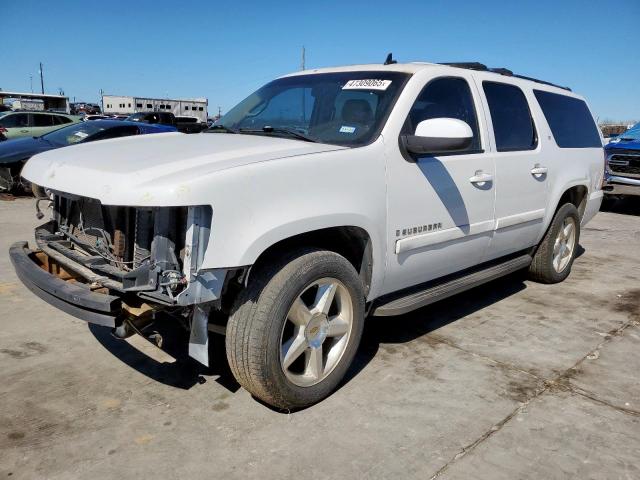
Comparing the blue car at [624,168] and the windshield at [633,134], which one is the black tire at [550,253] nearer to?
the blue car at [624,168]

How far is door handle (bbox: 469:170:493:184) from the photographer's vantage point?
3584 millimetres

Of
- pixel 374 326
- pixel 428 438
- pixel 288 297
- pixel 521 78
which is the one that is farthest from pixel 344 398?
pixel 521 78

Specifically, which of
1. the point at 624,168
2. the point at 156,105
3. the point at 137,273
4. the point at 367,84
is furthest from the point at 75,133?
the point at 156,105

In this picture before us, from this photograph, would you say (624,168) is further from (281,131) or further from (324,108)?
(281,131)

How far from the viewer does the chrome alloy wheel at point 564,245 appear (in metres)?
5.17

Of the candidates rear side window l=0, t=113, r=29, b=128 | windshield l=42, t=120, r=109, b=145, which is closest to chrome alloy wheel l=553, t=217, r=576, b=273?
windshield l=42, t=120, r=109, b=145

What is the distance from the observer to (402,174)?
3088 mm

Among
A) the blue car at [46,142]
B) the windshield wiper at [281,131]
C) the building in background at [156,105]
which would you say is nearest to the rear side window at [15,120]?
the blue car at [46,142]

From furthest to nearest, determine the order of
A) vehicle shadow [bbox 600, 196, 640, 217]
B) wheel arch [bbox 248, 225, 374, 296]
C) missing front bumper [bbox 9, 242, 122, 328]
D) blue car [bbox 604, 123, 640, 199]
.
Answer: vehicle shadow [bbox 600, 196, 640, 217] < blue car [bbox 604, 123, 640, 199] < wheel arch [bbox 248, 225, 374, 296] < missing front bumper [bbox 9, 242, 122, 328]

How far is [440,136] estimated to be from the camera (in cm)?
297

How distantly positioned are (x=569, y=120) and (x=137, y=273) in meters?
4.41

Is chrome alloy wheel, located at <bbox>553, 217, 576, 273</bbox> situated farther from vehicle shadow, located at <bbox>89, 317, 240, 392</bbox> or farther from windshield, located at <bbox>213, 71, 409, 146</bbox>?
vehicle shadow, located at <bbox>89, 317, 240, 392</bbox>

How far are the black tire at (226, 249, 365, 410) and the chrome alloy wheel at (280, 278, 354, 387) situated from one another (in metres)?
0.07

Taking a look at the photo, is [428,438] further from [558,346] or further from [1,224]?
[1,224]
